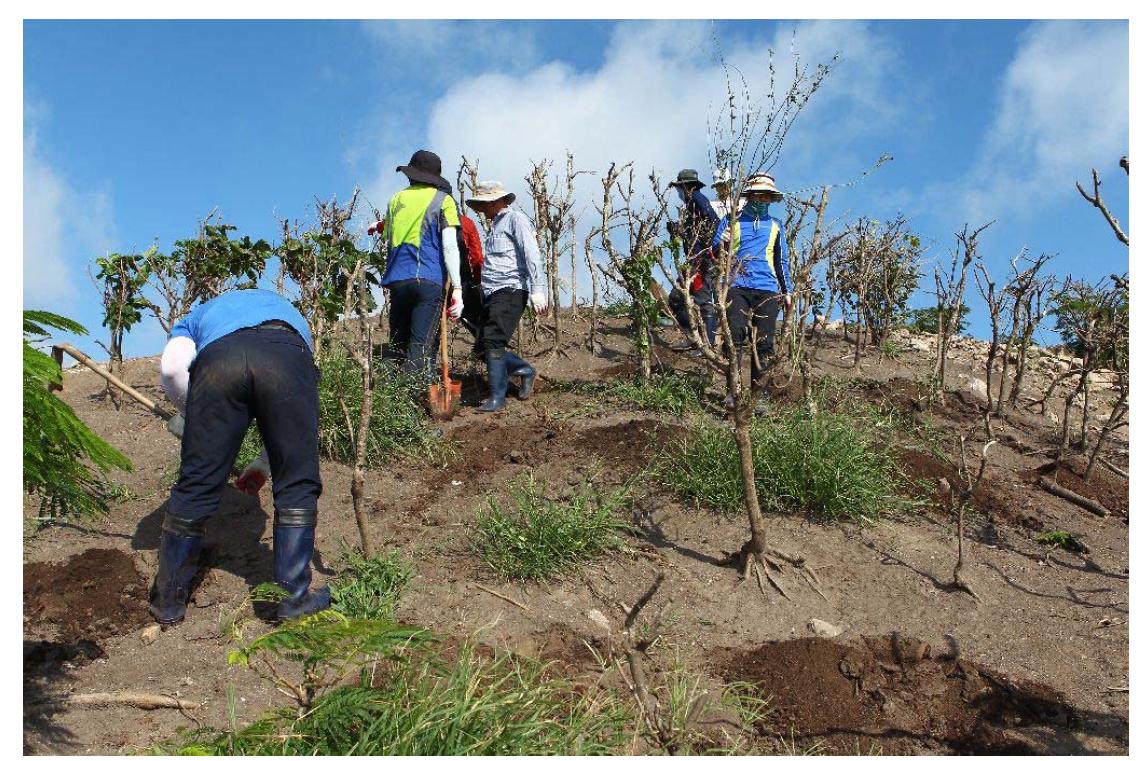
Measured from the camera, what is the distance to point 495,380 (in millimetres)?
7184

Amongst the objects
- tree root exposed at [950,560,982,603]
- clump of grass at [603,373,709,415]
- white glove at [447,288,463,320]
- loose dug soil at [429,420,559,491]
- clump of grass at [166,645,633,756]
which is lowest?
tree root exposed at [950,560,982,603]

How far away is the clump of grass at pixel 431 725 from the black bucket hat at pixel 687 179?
14.0ft

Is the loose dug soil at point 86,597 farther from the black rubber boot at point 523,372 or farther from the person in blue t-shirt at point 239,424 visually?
the black rubber boot at point 523,372

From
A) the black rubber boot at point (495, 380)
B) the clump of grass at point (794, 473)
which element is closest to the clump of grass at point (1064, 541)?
the clump of grass at point (794, 473)

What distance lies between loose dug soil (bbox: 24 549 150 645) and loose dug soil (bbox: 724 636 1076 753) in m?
2.73

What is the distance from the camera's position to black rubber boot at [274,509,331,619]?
158 inches

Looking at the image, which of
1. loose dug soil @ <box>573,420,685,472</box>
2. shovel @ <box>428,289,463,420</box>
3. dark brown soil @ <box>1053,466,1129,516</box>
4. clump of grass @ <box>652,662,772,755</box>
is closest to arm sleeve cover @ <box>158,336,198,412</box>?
clump of grass @ <box>652,662,772,755</box>

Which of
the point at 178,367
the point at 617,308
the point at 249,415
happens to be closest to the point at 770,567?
the point at 249,415

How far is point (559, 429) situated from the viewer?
6512 millimetres

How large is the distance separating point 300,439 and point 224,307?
2.24 ft

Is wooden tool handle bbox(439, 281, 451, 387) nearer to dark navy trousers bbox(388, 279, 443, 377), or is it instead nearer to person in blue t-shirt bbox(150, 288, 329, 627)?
dark navy trousers bbox(388, 279, 443, 377)

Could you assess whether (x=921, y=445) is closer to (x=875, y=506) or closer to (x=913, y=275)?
(x=875, y=506)

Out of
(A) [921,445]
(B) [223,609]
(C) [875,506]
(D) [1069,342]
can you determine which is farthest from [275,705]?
(D) [1069,342]

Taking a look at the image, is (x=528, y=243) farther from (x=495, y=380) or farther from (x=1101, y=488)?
(x=1101, y=488)
